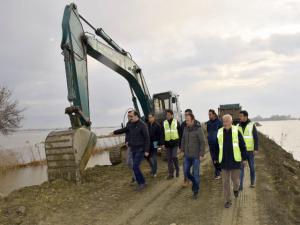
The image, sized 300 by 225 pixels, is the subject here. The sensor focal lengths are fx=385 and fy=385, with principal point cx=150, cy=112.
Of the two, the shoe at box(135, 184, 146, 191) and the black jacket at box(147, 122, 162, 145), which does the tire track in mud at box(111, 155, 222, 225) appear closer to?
the shoe at box(135, 184, 146, 191)

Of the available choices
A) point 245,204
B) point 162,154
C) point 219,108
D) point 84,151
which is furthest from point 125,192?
point 219,108

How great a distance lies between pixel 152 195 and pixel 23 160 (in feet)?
63.2

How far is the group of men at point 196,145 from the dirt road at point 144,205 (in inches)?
15.5

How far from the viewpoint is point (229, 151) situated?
25.4ft

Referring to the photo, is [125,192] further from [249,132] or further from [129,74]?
[129,74]

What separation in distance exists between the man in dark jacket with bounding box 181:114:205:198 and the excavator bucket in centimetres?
301

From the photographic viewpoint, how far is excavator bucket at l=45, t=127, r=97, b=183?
1025 cm

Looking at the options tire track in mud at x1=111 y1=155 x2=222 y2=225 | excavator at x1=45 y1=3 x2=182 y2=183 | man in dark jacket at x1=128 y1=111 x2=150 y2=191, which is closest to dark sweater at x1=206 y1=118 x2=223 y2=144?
tire track in mud at x1=111 y1=155 x2=222 y2=225

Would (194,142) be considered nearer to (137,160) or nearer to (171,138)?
(137,160)

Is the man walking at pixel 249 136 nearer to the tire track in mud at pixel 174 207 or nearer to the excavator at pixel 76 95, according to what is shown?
the tire track in mud at pixel 174 207

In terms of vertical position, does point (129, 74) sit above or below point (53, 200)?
above

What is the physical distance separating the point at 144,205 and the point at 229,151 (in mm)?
2279

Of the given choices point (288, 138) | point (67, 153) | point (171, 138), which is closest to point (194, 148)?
point (171, 138)

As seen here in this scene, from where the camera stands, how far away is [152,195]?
9430 mm
